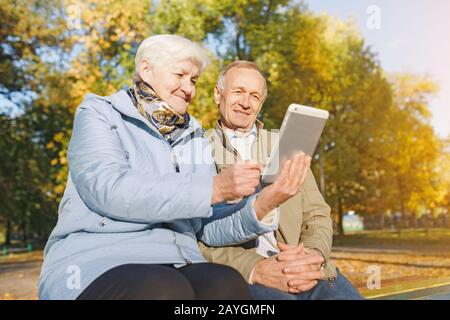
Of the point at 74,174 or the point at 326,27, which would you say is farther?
the point at 326,27

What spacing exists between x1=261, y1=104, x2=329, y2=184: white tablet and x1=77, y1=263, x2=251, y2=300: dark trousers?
0.42m

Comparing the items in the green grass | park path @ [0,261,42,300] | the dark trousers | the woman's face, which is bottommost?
the green grass

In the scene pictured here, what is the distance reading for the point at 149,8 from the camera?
37.8ft

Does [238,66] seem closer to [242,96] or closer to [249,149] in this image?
[242,96]

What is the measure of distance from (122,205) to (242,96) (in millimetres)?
1368

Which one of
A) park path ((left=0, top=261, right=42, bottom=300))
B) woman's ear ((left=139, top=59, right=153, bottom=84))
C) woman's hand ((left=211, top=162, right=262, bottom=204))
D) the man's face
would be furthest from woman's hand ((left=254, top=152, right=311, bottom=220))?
park path ((left=0, top=261, right=42, bottom=300))

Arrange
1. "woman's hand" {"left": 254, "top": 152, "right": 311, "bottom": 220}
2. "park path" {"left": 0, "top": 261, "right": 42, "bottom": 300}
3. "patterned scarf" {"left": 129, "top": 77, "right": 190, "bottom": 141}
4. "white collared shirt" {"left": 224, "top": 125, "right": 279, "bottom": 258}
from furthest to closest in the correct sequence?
"park path" {"left": 0, "top": 261, "right": 42, "bottom": 300} → "white collared shirt" {"left": 224, "top": 125, "right": 279, "bottom": 258} → "patterned scarf" {"left": 129, "top": 77, "right": 190, "bottom": 141} → "woman's hand" {"left": 254, "top": 152, "right": 311, "bottom": 220}

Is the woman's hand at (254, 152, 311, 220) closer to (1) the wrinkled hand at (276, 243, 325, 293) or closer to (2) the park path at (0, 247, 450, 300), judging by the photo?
(1) the wrinkled hand at (276, 243, 325, 293)

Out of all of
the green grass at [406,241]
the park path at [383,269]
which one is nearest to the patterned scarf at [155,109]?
the park path at [383,269]

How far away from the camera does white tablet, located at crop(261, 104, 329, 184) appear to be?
6.14 feet

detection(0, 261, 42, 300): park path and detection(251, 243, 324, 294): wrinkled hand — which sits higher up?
detection(251, 243, 324, 294): wrinkled hand
